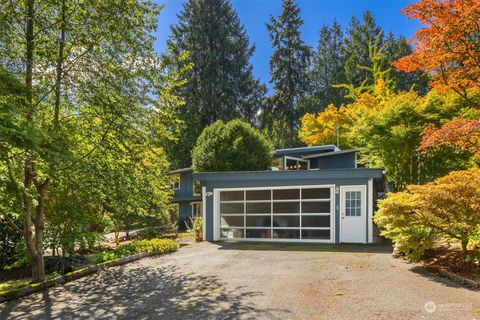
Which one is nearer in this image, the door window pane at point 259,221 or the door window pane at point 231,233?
the door window pane at point 259,221

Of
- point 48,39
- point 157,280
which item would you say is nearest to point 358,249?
point 157,280

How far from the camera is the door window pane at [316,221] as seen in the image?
1211 centimetres

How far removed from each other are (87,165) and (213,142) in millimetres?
15445

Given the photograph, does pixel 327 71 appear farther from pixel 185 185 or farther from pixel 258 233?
pixel 258 233

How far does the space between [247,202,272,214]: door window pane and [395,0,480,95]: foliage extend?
6.48 metres

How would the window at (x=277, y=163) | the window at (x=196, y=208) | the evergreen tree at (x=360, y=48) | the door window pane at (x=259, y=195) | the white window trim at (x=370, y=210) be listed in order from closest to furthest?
1. the white window trim at (x=370, y=210)
2. the door window pane at (x=259, y=195)
3. the window at (x=277, y=163)
4. the window at (x=196, y=208)
5. the evergreen tree at (x=360, y=48)

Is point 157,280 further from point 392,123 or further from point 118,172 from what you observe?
point 392,123

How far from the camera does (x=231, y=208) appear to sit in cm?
1336

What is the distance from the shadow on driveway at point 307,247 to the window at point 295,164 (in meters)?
8.18

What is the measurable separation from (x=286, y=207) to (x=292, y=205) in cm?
24

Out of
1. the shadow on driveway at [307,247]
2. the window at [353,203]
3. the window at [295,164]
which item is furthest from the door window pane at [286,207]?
the window at [295,164]

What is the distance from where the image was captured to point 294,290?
6.11 m

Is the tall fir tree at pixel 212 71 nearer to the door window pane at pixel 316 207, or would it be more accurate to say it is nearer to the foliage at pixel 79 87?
the door window pane at pixel 316 207

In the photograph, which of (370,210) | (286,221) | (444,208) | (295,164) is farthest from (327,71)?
(444,208)
